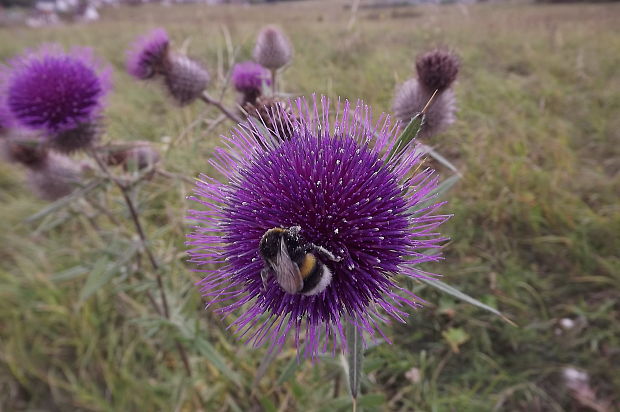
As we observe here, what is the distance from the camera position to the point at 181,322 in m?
2.71

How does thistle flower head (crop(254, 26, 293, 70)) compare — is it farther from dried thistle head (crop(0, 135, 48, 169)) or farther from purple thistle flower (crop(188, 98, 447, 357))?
dried thistle head (crop(0, 135, 48, 169))

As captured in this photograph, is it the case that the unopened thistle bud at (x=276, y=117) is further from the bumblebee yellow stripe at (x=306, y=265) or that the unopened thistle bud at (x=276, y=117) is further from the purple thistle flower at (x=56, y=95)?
the purple thistle flower at (x=56, y=95)

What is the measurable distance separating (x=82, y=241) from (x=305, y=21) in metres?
7.50

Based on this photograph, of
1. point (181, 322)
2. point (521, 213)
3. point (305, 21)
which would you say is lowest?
point (521, 213)

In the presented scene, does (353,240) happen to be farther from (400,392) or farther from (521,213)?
(521,213)

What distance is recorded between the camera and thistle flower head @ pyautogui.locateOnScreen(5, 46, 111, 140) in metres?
2.42

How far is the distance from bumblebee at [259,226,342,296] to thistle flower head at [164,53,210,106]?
1.74 metres

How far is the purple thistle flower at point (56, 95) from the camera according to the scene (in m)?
2.42

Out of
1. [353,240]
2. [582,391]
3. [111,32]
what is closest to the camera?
[353,240]

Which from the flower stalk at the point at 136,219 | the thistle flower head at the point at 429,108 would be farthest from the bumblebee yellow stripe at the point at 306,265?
the flower stalk at the point at 136,219

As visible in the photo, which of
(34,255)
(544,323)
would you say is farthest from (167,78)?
(544,323)

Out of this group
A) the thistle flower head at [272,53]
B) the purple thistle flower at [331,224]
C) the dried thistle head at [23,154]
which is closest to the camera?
the purple thistle flower at [331,224]

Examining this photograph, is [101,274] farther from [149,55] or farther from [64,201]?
[149,55]

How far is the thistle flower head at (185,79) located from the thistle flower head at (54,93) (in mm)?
409
